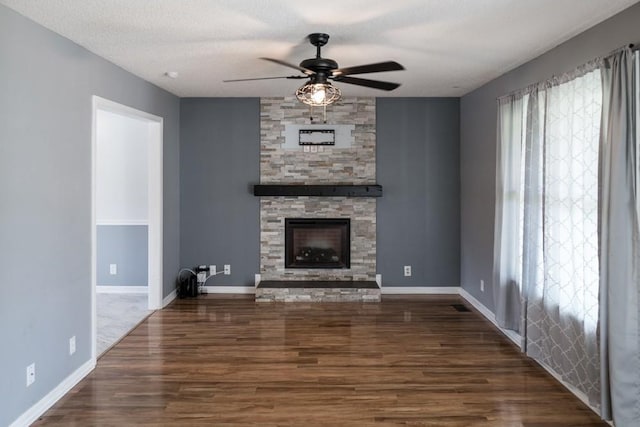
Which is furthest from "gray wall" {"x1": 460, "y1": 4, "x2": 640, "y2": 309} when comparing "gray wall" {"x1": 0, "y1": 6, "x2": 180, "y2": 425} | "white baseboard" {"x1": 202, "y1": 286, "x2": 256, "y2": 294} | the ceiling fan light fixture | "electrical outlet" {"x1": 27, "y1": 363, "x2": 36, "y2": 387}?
"electrical outlet" {"x1": 27, "y1": 363, "x2": 36, "y2": 387}

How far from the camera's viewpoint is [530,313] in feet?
12.0

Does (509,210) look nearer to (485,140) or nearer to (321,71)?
(485,140)

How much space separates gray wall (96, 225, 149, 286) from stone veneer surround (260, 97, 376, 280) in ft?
5.19

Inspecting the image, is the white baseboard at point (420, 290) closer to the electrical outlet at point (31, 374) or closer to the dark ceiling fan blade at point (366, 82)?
the dark ceiling fan blade at point (366, 82)

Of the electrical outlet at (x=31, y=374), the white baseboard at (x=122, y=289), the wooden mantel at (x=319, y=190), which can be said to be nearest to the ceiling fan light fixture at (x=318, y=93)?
the wooden mantel at (x=319, y=190)

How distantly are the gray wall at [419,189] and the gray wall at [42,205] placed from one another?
3.48m

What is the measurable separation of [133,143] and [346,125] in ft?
9.25

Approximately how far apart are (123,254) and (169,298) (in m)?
1.00

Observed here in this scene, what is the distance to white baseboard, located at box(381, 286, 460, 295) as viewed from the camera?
5.88 metres

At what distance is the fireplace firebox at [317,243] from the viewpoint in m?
5.86

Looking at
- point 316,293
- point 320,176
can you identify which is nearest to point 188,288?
point 316,293

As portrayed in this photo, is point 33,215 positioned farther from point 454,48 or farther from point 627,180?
point 627,180

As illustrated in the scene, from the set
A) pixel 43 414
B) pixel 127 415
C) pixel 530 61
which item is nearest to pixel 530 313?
pixel 530 61

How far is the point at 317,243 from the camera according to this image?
232 inches
